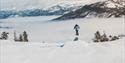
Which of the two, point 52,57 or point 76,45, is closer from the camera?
point 52,57

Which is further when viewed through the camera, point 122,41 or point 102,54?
point 122,41

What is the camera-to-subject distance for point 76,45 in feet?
95.9

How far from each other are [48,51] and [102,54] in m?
4.06

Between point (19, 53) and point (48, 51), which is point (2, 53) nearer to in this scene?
point (19, 53)

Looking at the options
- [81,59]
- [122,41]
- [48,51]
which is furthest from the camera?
[122,41]

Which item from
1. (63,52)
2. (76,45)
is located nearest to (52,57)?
(63,52)

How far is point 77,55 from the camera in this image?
26.8m

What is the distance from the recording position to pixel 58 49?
1110 inches

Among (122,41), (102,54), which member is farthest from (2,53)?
(122,41)

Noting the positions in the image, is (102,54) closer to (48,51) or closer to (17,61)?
(48,51)

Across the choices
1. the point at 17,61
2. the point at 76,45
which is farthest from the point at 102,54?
the point at 17,61

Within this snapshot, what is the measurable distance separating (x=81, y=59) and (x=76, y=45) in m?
3.10

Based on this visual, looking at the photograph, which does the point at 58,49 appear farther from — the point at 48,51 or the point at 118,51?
the point at 118,51

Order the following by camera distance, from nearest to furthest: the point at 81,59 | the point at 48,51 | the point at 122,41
Result: the point at 81,59, the point at 48,51, the point at 122,41
